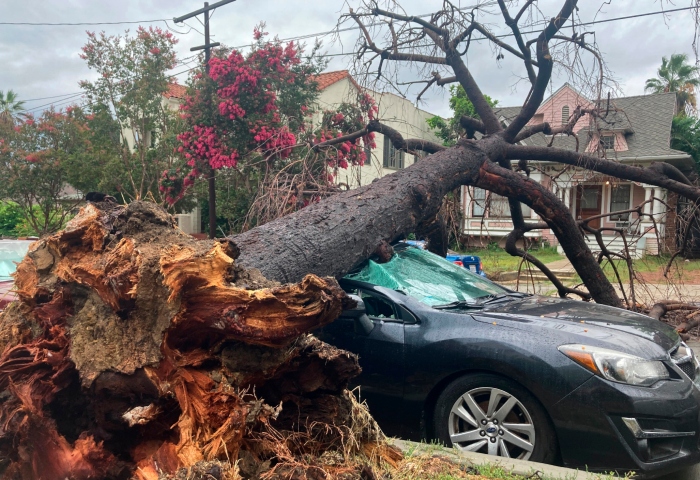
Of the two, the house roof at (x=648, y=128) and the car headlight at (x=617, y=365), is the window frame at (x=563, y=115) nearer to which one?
the car headlight at (x=617, y=365)

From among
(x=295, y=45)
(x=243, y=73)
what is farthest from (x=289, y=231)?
(x=295, y=45)

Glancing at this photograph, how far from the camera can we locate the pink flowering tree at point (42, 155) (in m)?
16.4

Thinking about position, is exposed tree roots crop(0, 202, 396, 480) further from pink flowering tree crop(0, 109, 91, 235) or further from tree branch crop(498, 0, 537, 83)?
pink flowering tree crop(0, 109, 91, 235)

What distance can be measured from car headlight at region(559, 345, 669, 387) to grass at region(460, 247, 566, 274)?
1001 centimetres

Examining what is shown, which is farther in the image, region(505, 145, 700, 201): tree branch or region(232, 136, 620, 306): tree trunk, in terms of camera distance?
region(505, 145, 700, 201): tree branch

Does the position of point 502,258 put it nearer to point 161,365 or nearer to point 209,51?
point 209,51

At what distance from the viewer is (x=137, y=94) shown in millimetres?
16141

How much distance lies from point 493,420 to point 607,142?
17.6 ft

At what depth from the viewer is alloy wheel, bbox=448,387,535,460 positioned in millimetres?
3811

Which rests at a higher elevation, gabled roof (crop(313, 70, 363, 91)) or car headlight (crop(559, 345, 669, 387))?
gabled roof (crop(313, 70, 363, 91))

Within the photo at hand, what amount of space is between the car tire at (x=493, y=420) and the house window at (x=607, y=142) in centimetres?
460

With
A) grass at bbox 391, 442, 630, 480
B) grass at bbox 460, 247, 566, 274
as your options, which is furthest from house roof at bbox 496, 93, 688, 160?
grass at bbox 391, 442, 630, 480

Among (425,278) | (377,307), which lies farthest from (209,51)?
(377,307)

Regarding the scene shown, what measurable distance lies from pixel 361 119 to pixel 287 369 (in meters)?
5.60
